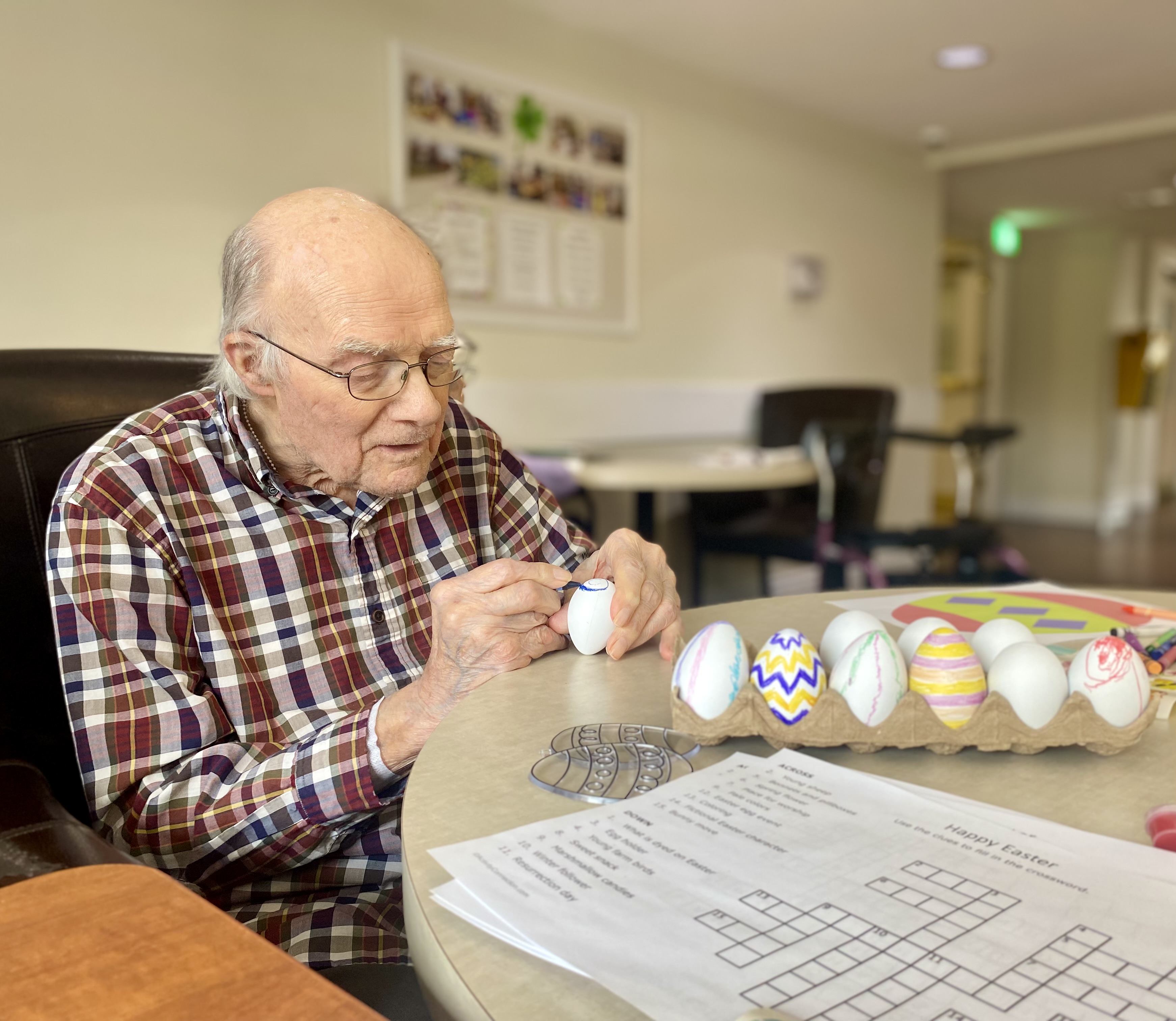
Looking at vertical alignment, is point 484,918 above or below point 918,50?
below

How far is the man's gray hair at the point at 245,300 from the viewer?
1.03 m

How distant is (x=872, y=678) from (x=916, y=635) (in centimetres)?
11

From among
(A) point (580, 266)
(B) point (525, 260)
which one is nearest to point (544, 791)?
(B) point (525, 260)

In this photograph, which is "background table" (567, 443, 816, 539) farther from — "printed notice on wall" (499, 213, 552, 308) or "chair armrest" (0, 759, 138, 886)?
"chair armrest" (0, 759, 138, 886)

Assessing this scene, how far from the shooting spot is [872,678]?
26.7 inches

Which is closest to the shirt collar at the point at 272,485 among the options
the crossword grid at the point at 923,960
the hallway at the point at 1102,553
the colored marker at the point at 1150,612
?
the crossword grid at the point at 923,960

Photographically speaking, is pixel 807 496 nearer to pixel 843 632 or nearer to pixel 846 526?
pixel 846 526

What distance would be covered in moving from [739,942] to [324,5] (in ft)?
10.6

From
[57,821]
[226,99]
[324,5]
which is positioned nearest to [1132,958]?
[57,821]

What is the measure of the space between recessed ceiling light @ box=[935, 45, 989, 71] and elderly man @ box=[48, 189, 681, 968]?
3798 millimetres

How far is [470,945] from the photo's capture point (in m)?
0.44

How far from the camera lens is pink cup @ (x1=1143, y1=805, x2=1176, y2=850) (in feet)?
1.77

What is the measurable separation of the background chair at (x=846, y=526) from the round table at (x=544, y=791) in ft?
Answer: 8.81

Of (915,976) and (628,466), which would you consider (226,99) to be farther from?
(915,976)
